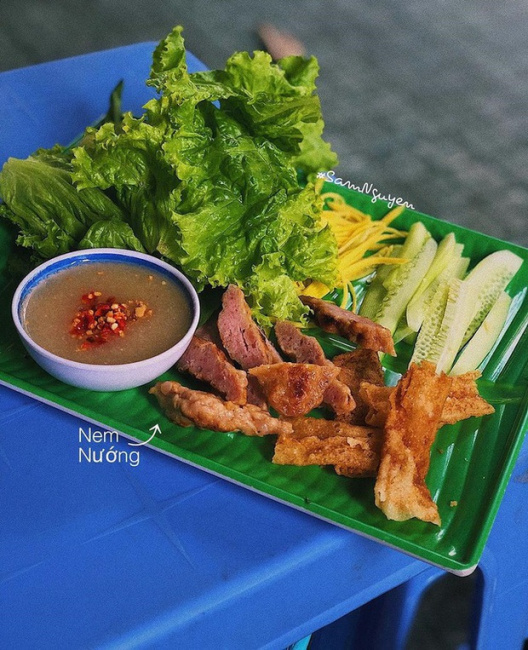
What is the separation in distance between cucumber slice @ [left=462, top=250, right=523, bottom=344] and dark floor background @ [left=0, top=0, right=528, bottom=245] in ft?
8.91

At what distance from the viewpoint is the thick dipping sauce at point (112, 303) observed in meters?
2.28

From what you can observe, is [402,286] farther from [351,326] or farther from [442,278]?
[351,326]

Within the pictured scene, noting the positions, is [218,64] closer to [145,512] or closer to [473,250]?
[473,250]

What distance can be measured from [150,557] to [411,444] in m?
0.75

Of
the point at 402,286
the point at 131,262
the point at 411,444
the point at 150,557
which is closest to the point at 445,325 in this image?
the point at 402,286

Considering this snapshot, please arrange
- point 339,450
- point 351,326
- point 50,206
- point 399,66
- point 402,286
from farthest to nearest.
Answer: point 399,66 < point 402,286 < point 50,206 < point 351,326 < point 339,450

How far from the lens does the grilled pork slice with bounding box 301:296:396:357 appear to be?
260 cm

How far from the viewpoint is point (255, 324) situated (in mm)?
2568

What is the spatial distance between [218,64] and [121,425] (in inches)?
199

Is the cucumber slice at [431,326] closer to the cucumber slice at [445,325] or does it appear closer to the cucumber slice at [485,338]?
the cucumber slice at [445,325]

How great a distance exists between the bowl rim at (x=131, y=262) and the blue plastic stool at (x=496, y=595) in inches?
41.6

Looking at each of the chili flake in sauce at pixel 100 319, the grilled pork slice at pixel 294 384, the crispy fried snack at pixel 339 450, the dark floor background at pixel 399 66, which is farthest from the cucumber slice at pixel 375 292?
the dark floor background at pixel 399 66

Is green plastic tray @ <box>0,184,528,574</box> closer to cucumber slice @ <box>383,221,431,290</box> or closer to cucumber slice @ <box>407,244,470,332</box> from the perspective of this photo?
cucumber slice @ <box>407,244,470,332</box>

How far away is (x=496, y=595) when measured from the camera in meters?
2.50
